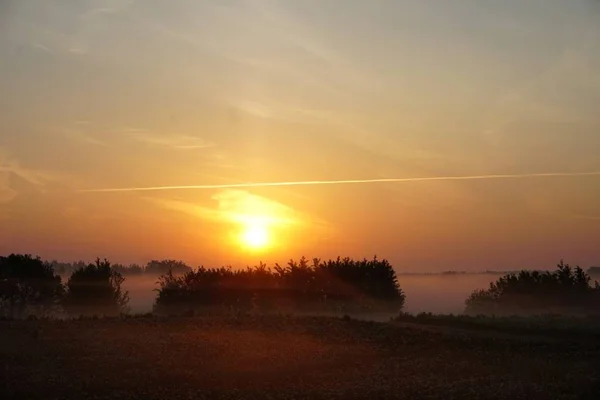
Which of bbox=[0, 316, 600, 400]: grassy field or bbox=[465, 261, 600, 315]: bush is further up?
bbox=[465, 261, 600, 315]: bush

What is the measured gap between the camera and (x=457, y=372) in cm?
2136

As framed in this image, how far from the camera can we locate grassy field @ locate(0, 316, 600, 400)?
1809 cm

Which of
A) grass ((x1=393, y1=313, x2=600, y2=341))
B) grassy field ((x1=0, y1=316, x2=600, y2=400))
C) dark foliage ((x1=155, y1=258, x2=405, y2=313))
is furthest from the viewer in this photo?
dark foliage ((x1=155, y1=258, x2=405, y2=313))

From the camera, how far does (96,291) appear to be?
204 ft

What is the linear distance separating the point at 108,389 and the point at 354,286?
44.6 metres

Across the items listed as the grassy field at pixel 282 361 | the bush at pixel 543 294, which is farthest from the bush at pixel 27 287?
the bush at pixel 543 294

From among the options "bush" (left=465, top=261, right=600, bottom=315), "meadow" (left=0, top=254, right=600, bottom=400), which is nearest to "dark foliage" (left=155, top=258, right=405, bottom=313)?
"bush" (left=465, top=261, right=600, bottom=315)

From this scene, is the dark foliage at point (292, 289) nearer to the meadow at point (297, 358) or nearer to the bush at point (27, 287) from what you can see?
the bush at point (27, 287)

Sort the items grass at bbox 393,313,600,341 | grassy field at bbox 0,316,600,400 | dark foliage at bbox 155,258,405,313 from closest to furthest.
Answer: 1. grassy field at bbox 0,316,600,400
2. grass at bbox 393,313,600,341
3. dark foliage at bbox 155,258,405,313

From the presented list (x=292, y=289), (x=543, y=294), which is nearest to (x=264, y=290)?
(x=292, y=289)

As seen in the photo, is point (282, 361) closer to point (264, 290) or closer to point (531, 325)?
point (531, 325)

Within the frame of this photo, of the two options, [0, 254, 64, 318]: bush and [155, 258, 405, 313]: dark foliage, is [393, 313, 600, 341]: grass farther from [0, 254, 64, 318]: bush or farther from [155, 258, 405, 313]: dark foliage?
[0, 254, 64, 318]: bush

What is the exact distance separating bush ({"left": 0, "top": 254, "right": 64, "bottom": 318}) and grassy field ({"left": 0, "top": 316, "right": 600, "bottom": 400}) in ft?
88.7

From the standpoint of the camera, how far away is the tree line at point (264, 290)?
185ft
